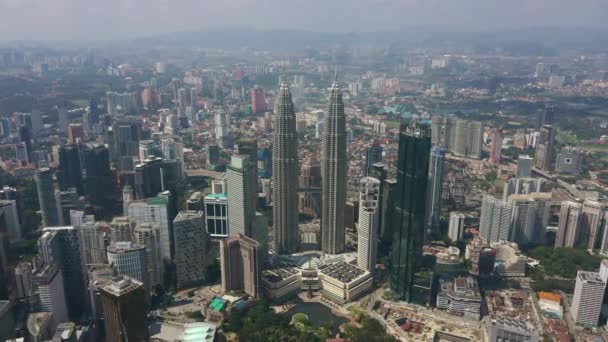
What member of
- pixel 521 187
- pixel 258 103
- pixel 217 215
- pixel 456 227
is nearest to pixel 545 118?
pixel 521 187

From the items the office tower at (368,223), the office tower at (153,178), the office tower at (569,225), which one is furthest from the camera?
the office tower at (153,178)

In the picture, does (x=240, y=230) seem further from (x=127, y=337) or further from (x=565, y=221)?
(x=565, y=221)

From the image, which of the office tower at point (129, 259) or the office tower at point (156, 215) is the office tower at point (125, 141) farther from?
the office tower at point (129, 259)

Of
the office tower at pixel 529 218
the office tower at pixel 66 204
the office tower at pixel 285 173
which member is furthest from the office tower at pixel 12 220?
the office tower at pixel 529 218

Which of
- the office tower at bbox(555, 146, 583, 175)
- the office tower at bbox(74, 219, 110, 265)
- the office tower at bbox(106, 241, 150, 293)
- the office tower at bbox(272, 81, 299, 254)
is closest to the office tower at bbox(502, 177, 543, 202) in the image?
the office tower at bbox(555, 146, 583, 175)

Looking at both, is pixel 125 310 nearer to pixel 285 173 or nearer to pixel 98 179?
pixel 285 173

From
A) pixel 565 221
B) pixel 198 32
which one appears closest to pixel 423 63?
pixel 565 221
